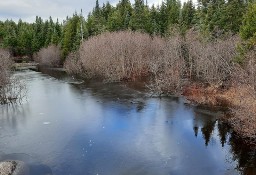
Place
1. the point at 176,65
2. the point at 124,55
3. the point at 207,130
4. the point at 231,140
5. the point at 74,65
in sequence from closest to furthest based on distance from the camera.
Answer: the point at 231,140, the point at 207,130, the point at 176,65, the point at 124,55, the point at 74,65

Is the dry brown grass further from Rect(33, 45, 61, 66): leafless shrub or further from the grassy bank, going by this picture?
Rect(33, 45, 61, 66): leafless shrub

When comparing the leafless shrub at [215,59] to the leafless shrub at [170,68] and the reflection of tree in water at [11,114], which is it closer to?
the leafless shrub at [170,68]

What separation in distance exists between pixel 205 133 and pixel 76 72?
156 feet

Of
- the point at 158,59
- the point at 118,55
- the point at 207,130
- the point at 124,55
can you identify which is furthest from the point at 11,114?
the point at 124,55

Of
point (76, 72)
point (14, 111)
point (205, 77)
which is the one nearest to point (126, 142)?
point (14, 111)

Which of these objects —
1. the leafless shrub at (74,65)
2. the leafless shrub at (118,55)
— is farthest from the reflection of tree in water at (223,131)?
the leafless shrub at (74,65)

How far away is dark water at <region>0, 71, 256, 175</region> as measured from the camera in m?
22.1

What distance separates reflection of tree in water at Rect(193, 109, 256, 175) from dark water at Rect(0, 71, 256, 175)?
65 mm

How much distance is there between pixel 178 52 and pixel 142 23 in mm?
22218

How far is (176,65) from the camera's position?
174ft

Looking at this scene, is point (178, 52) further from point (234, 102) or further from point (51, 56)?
point (51, 56)

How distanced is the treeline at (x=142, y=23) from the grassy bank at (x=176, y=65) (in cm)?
409

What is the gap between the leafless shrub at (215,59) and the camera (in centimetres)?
4406

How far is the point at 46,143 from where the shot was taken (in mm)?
26641
